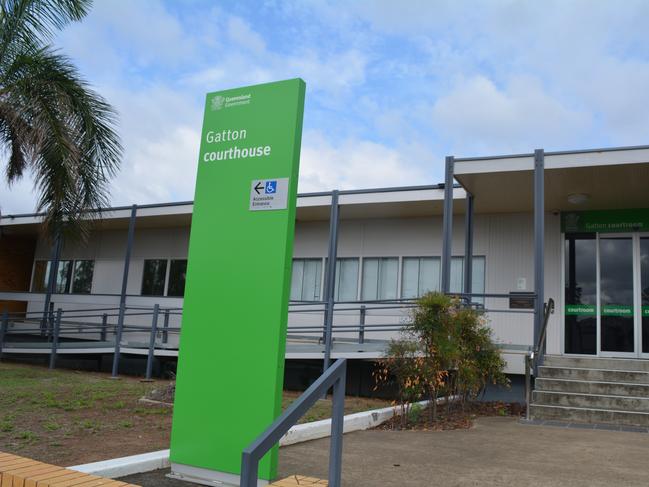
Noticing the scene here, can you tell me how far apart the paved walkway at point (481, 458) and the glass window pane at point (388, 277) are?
7.73 metres

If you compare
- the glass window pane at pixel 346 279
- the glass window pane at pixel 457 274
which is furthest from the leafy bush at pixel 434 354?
Answer: the glass window pane at pixel 346 279

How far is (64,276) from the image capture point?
72.2ft

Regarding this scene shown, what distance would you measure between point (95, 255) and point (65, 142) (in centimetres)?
1185

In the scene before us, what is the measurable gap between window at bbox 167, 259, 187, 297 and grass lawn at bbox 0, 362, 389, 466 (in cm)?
736

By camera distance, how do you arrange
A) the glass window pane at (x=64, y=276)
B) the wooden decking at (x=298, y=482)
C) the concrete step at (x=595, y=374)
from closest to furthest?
the wooden decking at (x=298, y=482) < the concrete step at (x=595, y=374) < the glass window pane at (x=64, y=276)

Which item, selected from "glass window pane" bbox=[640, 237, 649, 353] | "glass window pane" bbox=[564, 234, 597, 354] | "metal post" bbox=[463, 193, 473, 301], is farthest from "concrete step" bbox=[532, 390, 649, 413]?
"glass window pane" bbox=[564, 234, 597, 354]

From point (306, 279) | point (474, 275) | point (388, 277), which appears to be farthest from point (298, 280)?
point (474, 275)

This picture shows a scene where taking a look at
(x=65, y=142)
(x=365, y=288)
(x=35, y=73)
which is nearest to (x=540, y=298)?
(x=365, y=288)

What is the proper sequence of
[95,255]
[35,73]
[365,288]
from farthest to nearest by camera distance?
[95,255] → [365,288] → [35,73]

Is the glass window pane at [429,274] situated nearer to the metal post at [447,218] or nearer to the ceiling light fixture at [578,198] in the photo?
the ceiling light fixture at [578,198]

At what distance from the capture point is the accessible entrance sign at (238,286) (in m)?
4.52

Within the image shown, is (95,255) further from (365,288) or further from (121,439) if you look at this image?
(121,439)

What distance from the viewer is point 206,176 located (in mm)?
5105

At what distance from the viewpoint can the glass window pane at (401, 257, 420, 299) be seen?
14.8m
